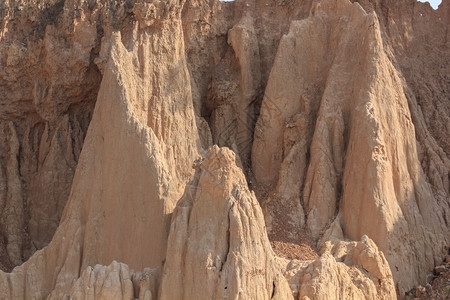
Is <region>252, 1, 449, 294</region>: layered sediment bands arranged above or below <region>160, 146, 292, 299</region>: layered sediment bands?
above

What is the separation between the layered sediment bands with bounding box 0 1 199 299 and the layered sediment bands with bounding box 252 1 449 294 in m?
2.68

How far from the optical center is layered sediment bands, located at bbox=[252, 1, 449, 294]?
23891 millimetres

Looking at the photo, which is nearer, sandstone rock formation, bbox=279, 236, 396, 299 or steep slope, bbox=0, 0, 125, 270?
sandstone rock formation, bbox=279, 236, 396, 299

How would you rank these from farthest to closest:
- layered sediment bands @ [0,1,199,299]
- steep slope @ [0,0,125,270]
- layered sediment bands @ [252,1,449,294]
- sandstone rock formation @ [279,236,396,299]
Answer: steep slope @ [0,0,125,270] < layered sediment bands @ [252,1,449,294] < layered sediment bands @ [0,1,199,299] < sandstone rock formation @ [279,236,396,299]

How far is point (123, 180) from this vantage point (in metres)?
22.3

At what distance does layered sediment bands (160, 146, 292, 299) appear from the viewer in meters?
18.4

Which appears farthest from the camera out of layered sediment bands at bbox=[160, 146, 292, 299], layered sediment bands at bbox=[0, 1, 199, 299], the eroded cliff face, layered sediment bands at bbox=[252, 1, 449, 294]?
layered sediment bands at bbox=[252, 1, 449, 294]

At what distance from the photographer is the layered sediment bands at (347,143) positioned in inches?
941

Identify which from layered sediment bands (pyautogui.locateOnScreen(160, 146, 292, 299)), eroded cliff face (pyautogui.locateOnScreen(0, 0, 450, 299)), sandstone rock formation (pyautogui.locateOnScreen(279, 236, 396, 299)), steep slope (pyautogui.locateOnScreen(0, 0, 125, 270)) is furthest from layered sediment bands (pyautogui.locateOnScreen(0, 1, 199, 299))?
sandstone rock formation (pyautogui.locateOnScreen(279, 236, 396, 299))

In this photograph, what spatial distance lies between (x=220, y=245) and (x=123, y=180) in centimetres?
438

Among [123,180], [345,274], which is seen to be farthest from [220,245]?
[123,180]

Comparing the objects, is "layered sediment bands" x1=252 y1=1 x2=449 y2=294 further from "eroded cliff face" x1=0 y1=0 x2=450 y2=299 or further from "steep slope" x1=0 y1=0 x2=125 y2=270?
"steep slope" x1=0 y1=0 x2=125 y2=270

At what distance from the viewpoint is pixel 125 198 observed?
22031 mm

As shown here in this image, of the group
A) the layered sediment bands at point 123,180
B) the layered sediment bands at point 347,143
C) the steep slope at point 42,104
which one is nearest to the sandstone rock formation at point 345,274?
the layered sediment bands at point 347,143
